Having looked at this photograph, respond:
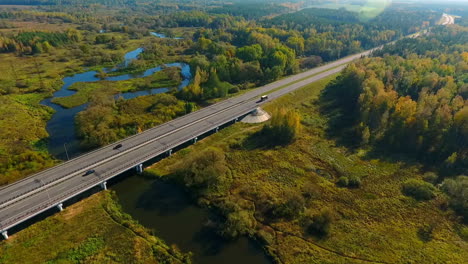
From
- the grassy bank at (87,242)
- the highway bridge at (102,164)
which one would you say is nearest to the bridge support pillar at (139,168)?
the highway bridge at (102,164)

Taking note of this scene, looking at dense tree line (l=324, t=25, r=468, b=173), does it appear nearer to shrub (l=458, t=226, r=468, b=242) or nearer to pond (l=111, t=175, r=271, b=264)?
shrub (l=458, t=226, r=468, b=242)

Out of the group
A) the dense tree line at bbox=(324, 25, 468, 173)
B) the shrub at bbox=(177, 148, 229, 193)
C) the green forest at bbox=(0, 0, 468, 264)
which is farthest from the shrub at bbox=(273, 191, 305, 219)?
the dense tree line at bbox=(324, 25, 468, 173)

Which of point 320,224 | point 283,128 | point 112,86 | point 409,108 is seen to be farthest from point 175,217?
point 112,86

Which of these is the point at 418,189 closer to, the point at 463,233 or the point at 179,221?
the point at 463,233

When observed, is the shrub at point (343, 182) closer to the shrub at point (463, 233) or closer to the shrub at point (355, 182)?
the shrub at point (355, 182)

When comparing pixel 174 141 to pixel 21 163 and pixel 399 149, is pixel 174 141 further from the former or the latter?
pixel 399 149

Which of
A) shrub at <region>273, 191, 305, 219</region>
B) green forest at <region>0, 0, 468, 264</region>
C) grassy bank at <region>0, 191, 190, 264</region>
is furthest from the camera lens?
shrub at <region>273, 191, 305, 219</region>

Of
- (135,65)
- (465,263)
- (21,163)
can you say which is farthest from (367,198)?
(135,65)

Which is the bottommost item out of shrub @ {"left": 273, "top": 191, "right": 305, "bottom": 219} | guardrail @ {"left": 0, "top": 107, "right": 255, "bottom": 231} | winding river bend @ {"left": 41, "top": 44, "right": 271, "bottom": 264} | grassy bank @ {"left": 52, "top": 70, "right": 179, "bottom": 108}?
winding river bend @ {"left": 41, "top": 44, "right": 271, "bottom": 264}
